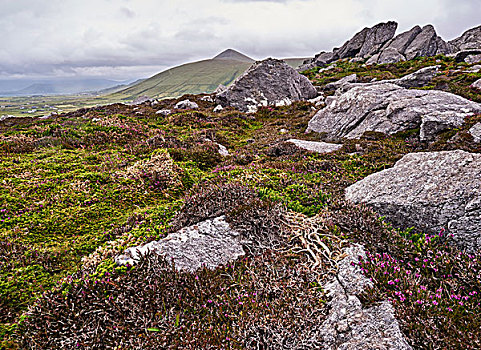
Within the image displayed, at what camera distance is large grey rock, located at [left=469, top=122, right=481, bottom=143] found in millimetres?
9087

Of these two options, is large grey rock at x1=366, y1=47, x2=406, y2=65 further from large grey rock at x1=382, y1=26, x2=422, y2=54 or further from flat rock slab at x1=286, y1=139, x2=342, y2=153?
flat rock slab at x1=286, y1=139, x2=342, y2=153

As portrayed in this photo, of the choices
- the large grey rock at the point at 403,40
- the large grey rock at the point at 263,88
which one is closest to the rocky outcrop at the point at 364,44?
the large grey rock at the point at 403,40

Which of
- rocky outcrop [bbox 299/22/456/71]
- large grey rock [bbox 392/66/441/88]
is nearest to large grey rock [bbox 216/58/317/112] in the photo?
large grey rock [bbox 392/66/441/88]

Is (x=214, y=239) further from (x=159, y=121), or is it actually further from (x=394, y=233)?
(x=159, y=121)

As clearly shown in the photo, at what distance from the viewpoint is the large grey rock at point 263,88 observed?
29.7 metres

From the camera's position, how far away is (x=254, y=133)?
19.3 metres

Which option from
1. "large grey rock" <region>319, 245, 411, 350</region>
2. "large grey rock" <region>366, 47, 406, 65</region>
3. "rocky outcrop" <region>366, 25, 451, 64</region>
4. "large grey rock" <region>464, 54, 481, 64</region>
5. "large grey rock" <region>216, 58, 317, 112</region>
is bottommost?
"large grey rock" <region>319, 245, 411, 350</region>

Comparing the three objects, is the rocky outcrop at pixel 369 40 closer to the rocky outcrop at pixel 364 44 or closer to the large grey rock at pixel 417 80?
the rocky outcrop at pixel 364 44

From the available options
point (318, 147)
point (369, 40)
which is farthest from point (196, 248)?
point (369, 40)

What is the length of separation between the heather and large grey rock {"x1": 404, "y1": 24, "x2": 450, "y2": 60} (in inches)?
2932

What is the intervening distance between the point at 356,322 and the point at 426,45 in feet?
282

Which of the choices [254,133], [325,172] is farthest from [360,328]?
[254,133]

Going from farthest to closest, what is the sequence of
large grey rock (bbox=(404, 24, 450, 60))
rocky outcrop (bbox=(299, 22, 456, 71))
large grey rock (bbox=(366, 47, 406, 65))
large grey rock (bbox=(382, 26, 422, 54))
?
1. large grey rock (bbox=(382, 26, 422, 54))
2. large grey rock (bbox=(404, 24, 450, 60))
3. rocky outcrop (bbox=(299, 22, 456, 71))
4. large grey rock (bbox=(366, 47, 406, 65))

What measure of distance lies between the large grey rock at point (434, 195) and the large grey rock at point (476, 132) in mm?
4945
